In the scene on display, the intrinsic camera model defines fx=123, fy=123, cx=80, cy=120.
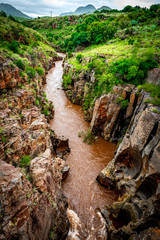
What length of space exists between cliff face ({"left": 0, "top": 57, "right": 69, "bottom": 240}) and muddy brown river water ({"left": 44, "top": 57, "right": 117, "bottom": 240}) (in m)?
1.62

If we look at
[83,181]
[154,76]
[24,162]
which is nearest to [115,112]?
[154,76]

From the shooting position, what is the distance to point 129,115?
17.8 m

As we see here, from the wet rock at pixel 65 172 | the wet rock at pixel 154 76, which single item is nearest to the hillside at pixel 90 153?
the wet rock at pixel 154 76

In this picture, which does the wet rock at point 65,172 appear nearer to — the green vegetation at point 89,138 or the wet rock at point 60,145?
the wet rock at point 60,145

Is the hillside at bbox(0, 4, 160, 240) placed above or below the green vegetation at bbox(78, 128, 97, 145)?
Result: above

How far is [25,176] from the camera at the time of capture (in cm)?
785

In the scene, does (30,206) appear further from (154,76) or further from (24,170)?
(154,76)

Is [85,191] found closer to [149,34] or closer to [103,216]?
[103,216]

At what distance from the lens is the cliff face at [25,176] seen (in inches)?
205

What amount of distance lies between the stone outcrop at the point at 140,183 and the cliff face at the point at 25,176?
483 centimetres

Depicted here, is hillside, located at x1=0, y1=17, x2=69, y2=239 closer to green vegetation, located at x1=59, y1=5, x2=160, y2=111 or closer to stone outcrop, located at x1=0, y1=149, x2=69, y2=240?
stone outcrop, located at x1=0, y1=149, x2=69, y2=240

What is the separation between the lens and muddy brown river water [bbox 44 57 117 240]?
1076 centimetres

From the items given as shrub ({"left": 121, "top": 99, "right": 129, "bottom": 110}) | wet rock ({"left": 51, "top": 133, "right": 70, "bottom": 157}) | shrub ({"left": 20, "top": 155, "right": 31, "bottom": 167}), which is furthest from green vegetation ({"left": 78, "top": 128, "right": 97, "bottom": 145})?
shrub ({"left": 20, "top": 155, "right": 31, "bottom": 167})

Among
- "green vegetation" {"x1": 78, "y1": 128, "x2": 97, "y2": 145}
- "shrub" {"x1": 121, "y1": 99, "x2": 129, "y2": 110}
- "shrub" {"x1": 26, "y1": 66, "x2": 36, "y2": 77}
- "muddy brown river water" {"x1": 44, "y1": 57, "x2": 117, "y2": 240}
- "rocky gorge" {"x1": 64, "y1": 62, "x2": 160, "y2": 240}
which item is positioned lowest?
"muddy brown river water" {"x1": 44, "y1": 57, "x2": 117, "y2": 240}
